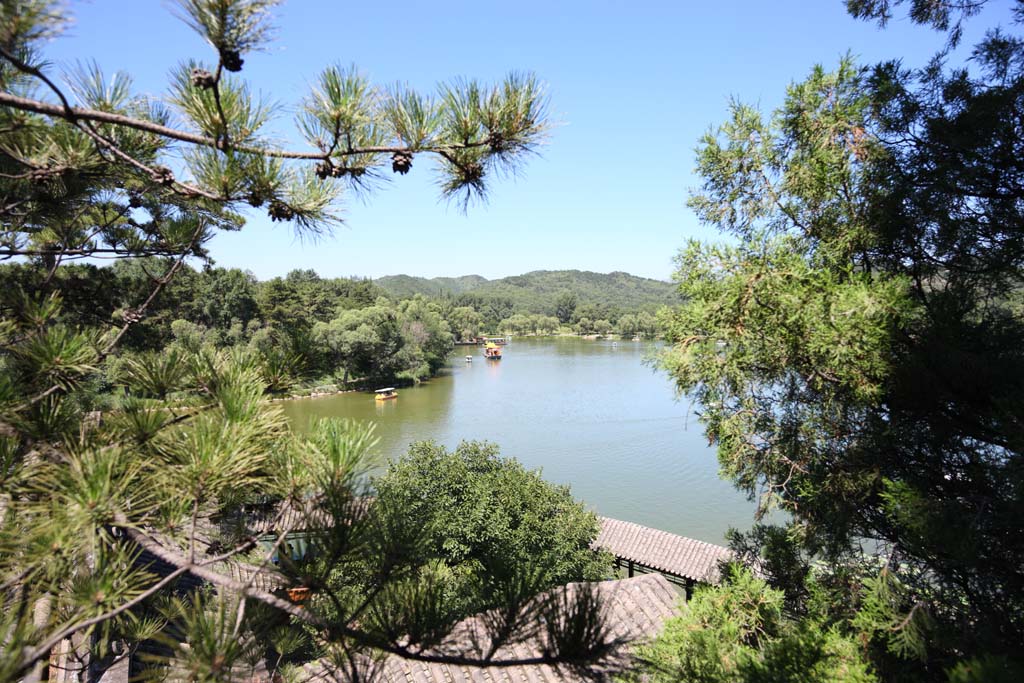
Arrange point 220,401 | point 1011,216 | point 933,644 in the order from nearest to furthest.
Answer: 1. point 220,401
2. point 933,644
3. point 1011,216

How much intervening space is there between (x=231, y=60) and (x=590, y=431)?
16.8 m

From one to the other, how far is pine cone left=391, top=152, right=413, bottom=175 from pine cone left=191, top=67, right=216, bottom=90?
427 millimetres

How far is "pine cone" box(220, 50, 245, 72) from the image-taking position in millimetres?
1065

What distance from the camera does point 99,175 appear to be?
5.67ft

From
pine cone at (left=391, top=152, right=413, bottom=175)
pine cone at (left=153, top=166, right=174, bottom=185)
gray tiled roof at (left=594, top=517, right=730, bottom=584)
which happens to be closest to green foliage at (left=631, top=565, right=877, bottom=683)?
pine cone at (left=391, top=152, right=413, bottom=175)

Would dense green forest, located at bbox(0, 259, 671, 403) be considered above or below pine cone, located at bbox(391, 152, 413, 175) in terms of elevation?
below

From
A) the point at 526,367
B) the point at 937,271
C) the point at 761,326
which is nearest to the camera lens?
the point at 761,326

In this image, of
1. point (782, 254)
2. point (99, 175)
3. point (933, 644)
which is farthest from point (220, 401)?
point (933, 644)

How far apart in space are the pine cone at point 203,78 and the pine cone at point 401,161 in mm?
427

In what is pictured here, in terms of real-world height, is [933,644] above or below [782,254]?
below

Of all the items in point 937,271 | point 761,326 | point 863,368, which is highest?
point 937,271

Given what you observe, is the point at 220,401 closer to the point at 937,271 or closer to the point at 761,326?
the point at 761,326

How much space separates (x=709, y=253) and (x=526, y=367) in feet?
104

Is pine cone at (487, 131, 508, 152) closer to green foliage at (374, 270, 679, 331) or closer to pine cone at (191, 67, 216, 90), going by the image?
pine cone at (191, 67, 216, 90)
